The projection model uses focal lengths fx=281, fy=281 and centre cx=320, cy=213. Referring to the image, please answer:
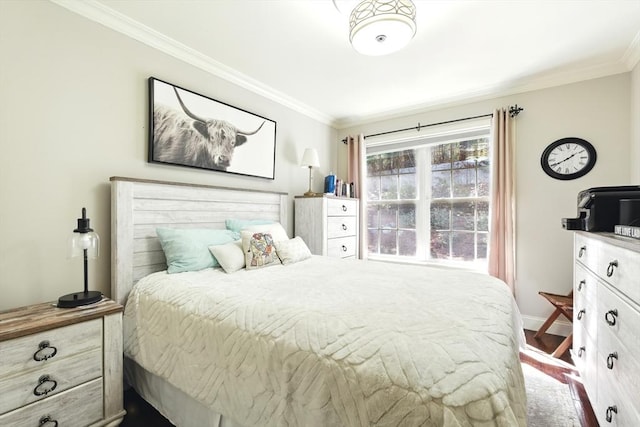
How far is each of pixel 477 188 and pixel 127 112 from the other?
3441 mm

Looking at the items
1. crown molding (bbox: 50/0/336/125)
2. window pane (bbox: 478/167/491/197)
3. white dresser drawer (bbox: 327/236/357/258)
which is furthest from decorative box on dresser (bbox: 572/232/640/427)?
crown molding (bbox: 50/0/336/125)

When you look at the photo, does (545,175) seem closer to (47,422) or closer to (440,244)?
(440,244)

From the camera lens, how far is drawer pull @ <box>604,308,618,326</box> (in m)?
1.24

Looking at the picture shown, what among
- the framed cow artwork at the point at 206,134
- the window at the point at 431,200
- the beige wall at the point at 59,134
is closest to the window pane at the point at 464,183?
the window at the point at 431,200

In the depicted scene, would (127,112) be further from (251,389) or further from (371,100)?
(371,100)

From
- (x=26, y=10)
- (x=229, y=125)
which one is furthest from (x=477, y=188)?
(x=26, y=10)

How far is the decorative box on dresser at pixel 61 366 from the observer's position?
3.84ft

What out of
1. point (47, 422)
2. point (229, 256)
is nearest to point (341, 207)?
point (229, 256)

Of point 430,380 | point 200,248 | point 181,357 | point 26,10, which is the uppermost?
point 26,10

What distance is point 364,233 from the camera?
3.80 metres

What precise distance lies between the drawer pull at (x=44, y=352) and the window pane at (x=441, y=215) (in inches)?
136

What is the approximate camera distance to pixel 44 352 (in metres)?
1.25

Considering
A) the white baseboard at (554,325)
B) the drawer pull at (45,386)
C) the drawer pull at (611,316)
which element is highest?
the drawer pull at (611,316)

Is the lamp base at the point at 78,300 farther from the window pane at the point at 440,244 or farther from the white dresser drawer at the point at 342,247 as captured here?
the window pane at the point at 440,244
